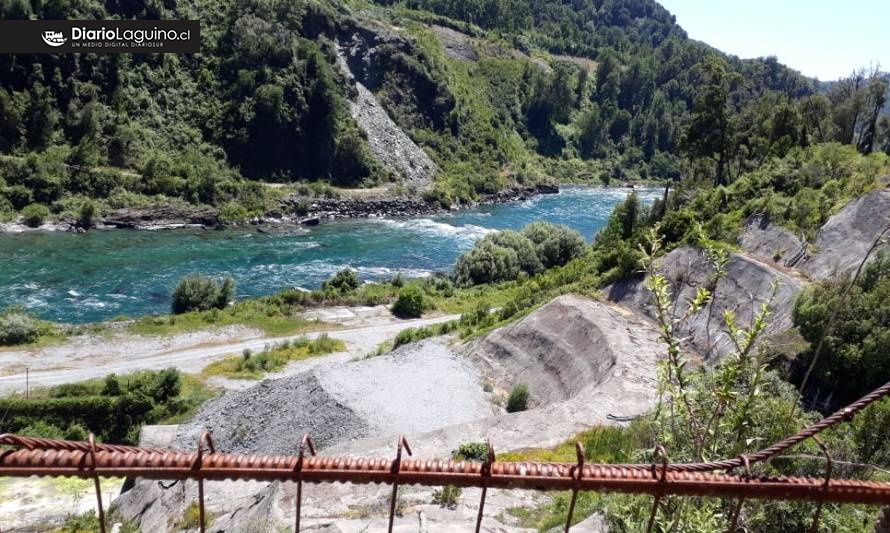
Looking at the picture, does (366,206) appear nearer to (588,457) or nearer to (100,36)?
(100,36)

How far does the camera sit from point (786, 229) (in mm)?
25344

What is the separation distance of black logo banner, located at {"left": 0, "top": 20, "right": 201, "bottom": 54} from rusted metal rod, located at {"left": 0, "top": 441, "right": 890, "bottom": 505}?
87.5 m

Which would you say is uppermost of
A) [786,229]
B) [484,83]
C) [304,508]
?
[484,83]

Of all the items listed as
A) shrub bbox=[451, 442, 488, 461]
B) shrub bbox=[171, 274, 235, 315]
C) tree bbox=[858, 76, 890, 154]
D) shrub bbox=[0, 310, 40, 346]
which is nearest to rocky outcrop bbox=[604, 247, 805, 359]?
shrub bbox=[451, 442, 488, 461]

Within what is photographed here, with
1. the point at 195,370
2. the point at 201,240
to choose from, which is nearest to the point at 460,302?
the point at 195,370

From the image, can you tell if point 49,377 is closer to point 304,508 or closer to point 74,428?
point 74,428

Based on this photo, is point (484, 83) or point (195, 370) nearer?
point (195, 370)

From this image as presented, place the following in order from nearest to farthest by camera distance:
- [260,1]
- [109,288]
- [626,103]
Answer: [109,288] → [260,1] → [626,103]

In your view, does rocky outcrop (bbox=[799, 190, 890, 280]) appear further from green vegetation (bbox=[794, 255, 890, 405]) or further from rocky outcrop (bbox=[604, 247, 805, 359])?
green vegetation (bbox=[794, 255, 890, 405])

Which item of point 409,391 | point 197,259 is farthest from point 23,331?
point 197,259

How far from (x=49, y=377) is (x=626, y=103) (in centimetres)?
16998

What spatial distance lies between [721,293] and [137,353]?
1158 inches

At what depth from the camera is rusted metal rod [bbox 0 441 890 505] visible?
3535 millimetres

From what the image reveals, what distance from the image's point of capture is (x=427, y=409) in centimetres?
2172
